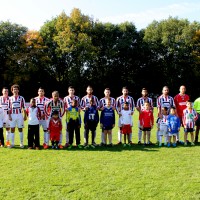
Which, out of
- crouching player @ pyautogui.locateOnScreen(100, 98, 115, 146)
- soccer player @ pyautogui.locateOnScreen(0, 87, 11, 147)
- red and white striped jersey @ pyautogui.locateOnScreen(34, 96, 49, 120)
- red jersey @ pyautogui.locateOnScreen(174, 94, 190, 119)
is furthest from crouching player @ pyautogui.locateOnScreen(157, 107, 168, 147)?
soccer player @ pyautogui.locateOnScreen(0, 87, 11, 147)

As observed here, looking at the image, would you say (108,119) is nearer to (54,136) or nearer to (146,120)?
(146,120)

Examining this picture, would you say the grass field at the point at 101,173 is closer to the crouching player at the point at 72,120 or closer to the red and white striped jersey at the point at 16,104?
the crouching player at the point at 72,120

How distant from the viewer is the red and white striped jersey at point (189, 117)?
1010cm

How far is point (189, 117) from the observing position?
400 inches

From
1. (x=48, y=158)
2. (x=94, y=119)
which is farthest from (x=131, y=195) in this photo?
(x=94, y=119)

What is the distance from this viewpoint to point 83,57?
37.0 metres

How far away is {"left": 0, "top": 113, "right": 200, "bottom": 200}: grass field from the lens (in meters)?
5.32

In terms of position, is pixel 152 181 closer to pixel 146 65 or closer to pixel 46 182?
pixel 46 182

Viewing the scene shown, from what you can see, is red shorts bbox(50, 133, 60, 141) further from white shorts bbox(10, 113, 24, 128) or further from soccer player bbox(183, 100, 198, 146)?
soccer player bbox(183, 100, 198, 146)

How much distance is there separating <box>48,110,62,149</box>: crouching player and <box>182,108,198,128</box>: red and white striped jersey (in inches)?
168

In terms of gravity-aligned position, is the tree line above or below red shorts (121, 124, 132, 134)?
above

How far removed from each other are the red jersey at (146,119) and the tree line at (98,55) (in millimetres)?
27511

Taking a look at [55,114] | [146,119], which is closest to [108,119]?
[146,119]


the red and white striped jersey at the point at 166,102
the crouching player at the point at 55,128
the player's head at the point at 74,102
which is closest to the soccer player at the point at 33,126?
the crouching player at the point at 55,128
